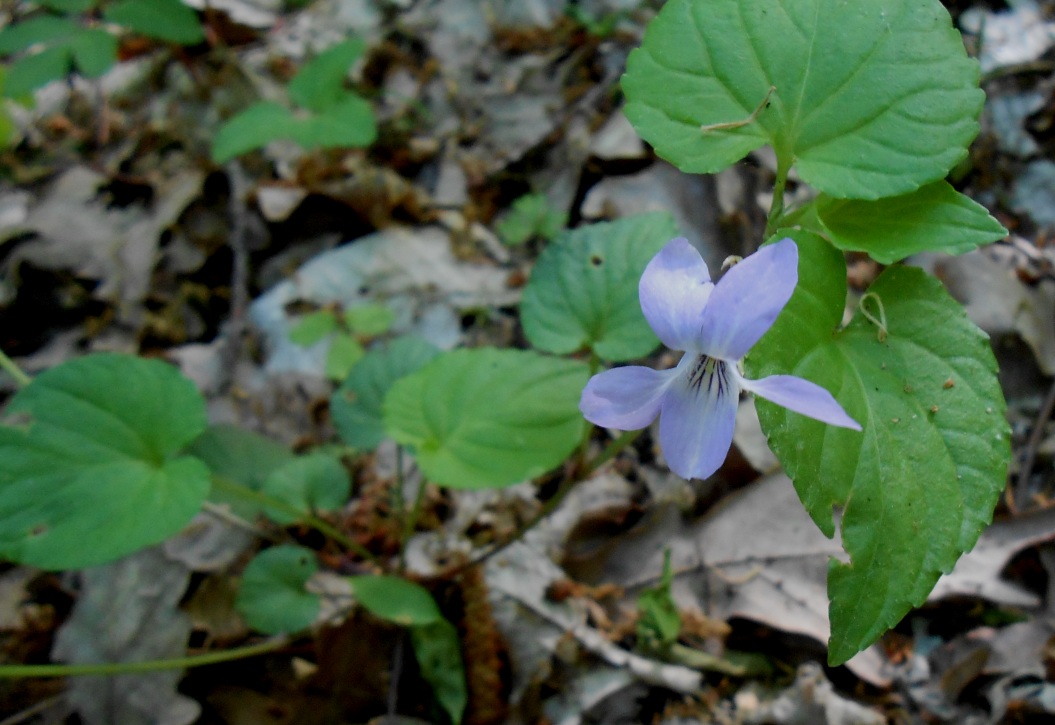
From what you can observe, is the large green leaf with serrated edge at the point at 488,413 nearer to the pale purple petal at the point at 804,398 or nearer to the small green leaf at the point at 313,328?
the pale purple petal at the point at 804,398

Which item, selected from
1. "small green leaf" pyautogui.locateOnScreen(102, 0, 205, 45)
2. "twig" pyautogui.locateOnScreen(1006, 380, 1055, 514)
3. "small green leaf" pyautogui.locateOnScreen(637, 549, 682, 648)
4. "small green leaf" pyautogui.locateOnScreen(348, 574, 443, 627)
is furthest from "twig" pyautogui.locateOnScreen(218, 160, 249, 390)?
"twig" pyautogui.locateOnScreen(1006, 380, 1055, 514)

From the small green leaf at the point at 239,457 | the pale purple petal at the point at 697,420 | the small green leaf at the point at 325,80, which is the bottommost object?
the small green leaf at the point at 239,457

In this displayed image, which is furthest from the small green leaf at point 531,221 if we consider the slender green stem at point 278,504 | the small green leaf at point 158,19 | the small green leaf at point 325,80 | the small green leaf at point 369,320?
the small green leaf at point 158,19

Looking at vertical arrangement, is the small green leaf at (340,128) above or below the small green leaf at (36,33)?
below

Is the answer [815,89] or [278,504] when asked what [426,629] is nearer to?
[278,504]

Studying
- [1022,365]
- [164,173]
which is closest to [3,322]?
[164,173]

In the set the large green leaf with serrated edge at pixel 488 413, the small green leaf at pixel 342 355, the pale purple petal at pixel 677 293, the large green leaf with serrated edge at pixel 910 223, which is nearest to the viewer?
the pale purple petal at pixel 677 293

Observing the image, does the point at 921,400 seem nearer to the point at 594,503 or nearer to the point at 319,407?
the point at 594,503

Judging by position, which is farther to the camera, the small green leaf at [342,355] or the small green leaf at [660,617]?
the small green leaf at [342,355]
